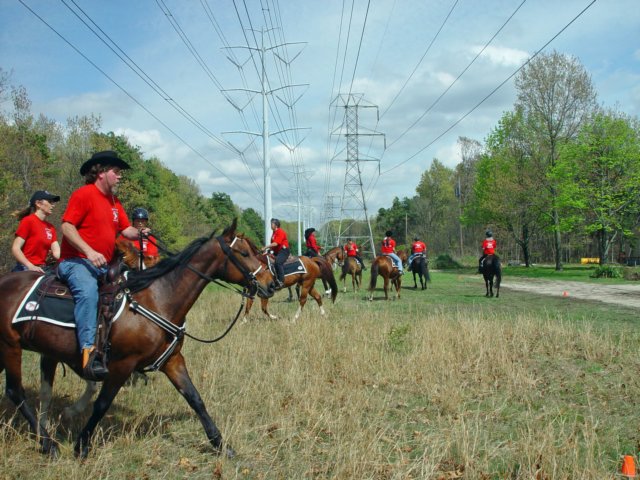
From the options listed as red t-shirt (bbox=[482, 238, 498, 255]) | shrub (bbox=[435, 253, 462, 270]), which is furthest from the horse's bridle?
shrub (bbox=[435, 253, 462, 270])

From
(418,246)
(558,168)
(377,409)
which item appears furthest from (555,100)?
(377,409)

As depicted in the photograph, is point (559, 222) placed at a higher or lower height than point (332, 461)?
higher

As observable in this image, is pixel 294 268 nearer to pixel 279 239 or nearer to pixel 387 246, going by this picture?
pixel 279 239

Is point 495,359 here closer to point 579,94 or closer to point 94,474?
point 94,474

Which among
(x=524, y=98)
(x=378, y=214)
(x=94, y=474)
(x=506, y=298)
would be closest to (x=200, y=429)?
(x=94, y=474)

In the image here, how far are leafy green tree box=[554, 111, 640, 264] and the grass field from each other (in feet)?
92.4

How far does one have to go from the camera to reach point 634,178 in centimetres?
3456

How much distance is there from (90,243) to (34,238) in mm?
2548

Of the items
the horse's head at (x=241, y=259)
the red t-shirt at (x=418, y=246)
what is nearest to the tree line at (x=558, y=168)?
the red t-shirt at (x=418, y=246)

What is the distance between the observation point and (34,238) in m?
6.62

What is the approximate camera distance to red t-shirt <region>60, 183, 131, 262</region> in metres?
4.53

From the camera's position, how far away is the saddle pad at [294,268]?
13992 mm

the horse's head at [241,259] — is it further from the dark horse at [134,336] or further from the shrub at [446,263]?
the shrub at [446,263]

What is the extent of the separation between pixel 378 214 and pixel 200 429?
9701cm
